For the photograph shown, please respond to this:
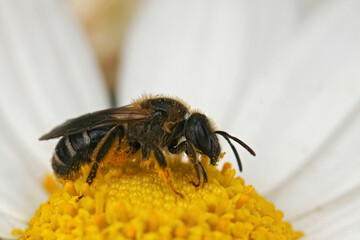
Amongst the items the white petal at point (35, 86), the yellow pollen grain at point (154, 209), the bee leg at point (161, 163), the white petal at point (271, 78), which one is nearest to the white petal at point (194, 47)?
the white petal at point (271, 78)

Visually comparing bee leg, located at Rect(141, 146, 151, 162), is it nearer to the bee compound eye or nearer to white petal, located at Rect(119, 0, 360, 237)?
the bee compound eye

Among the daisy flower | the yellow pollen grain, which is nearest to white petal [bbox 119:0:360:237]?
the daisy flower

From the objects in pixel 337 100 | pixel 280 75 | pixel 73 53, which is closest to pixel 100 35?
pixel 73 53

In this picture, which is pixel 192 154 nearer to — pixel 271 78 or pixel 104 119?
pixel 104 119

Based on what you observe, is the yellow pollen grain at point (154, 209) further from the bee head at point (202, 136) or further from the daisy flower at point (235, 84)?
the daisy flower at point (235, 84)

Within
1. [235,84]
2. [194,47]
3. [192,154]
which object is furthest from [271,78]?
[192,154]

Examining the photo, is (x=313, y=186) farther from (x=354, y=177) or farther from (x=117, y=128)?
(x=117, y=128)
